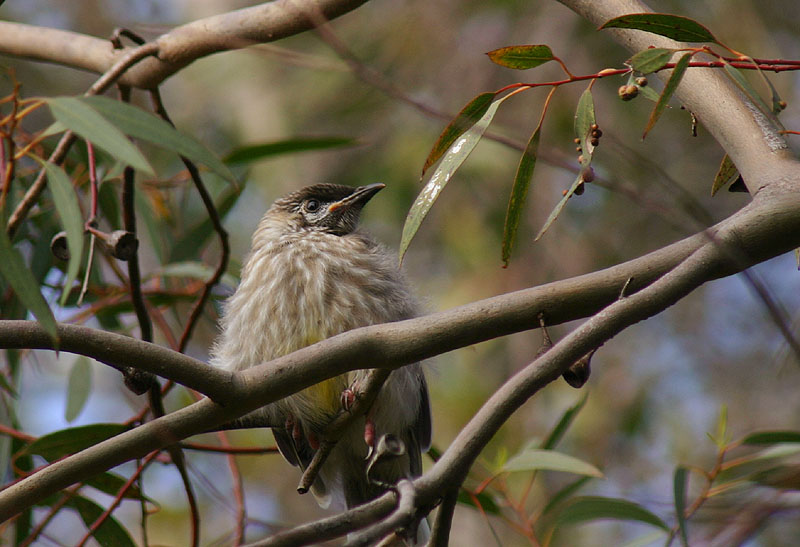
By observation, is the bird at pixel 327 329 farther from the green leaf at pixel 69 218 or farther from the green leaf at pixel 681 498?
the green leaf at pixel 69 218

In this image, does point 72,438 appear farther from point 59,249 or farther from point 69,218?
point 69,218

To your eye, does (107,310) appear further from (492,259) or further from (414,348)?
(492,259)

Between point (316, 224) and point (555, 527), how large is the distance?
69.6 inches

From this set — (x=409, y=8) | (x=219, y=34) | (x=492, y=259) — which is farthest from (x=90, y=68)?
(x=409, y=8)

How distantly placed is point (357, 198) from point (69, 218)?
7.69 feet

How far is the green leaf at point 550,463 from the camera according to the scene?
301 centimetres

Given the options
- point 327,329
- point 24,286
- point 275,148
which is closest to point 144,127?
point 24,286

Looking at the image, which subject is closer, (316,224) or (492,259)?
(316,224)

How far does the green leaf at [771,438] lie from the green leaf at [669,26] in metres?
1.52

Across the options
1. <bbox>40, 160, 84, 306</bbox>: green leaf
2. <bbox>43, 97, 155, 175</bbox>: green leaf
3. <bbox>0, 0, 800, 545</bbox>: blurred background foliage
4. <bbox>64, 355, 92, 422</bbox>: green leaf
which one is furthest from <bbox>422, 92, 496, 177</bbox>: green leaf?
<bbox>0, 0, 800, 545</bbox>: blurred background foliage

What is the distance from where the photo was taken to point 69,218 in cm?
199

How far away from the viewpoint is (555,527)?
314cm

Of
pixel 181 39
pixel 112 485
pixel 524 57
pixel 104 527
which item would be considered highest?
pixel 181 39

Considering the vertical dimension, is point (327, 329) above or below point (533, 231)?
below
